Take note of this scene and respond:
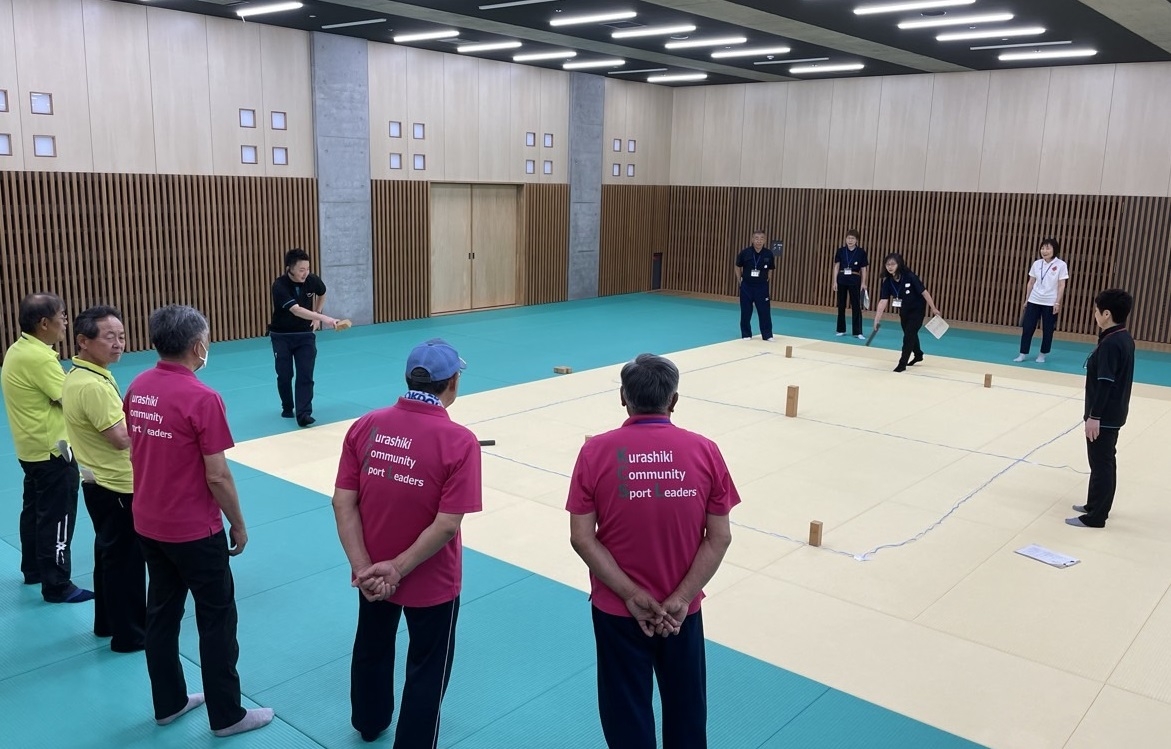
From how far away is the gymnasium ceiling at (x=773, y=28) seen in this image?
455 inches

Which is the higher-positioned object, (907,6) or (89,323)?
(907,6)

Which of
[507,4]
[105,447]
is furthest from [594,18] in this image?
[105,447]

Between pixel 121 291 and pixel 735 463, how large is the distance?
9278 millimetres

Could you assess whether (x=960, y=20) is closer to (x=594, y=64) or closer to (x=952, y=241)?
(x=952, y=241)

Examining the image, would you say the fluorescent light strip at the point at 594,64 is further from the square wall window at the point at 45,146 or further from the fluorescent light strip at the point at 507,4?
the square wall window at the point at 45,146

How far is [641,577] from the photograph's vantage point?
10.7 feet

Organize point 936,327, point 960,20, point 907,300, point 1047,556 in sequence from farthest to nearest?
point 936,327 → point 907,300 → point 960,20 → point 1047,556

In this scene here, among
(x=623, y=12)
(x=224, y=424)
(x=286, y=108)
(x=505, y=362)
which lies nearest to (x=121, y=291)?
(x=286, y=108)

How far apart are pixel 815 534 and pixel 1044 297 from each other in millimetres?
9713

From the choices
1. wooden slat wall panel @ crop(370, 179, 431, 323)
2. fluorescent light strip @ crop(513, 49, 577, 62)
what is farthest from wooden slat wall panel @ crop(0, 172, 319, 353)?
fluorescent light strip @ crop(513, 49, 577, 62)

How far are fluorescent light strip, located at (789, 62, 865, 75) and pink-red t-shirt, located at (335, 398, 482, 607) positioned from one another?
1533 cm

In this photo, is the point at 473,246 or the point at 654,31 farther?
the point at 473,246

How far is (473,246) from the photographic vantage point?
1803cm

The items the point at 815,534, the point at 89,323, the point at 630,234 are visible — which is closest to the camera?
the point at 89,323
